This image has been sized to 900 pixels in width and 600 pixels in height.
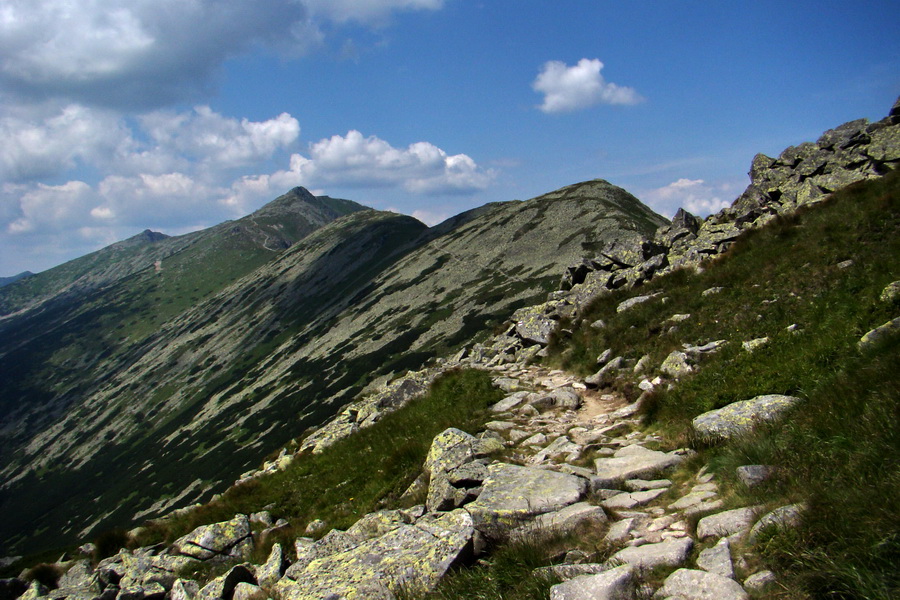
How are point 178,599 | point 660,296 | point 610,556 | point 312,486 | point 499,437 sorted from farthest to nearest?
point 660,296, point 312,486, point 499,437, point 178,599, point 610,556

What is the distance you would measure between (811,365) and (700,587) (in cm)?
679

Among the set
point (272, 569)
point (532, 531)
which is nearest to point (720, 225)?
point (532, 531)

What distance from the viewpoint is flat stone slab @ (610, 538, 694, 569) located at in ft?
16.3

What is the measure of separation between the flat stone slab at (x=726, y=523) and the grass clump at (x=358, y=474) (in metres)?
7.28

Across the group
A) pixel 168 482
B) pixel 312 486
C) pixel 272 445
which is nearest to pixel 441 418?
pixel 312 486

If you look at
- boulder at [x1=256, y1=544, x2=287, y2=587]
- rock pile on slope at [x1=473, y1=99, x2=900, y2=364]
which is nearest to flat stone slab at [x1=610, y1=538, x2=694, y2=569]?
boulder at [x1=256, y1=544, x2=287, y2=587]

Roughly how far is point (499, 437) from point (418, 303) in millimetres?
99781

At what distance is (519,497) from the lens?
772 centimetres

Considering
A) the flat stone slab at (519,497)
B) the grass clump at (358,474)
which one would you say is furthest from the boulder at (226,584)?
the flat stone slab at (519,497)

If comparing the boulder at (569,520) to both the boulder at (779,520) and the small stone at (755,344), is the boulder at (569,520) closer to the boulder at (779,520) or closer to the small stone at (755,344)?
the boulder at (779,520)

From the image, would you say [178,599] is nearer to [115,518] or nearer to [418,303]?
[418,303]

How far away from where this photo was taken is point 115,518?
97188 mm

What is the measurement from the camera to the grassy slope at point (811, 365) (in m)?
4.00

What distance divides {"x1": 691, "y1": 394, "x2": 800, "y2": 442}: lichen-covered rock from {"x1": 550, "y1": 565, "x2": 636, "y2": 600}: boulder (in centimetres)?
405
